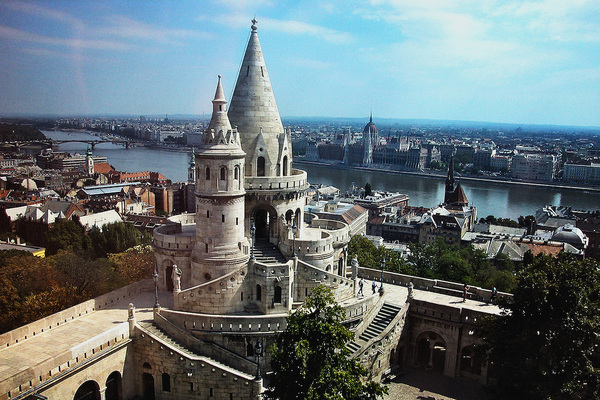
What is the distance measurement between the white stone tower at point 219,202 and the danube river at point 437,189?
75768 millimetres

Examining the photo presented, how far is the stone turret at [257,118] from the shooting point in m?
26.5

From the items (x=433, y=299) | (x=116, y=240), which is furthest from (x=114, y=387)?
(x=116, y=240)

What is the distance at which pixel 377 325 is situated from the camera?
1016 inches

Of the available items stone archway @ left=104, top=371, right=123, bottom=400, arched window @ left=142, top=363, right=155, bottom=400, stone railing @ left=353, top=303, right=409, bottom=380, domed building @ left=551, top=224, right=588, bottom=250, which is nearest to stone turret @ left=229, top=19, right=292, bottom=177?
stone railing @ left=353, top=303, right=409, bottom=380

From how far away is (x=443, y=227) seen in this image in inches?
2468

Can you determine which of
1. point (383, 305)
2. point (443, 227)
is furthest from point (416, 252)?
point (443, 227)

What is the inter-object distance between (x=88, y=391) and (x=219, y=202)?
32.7ft

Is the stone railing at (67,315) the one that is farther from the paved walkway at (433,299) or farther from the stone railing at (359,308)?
the paved walkway at (433,299)

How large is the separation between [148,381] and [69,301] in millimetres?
7229

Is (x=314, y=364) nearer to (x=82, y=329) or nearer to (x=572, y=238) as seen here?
(x=82, y=329)

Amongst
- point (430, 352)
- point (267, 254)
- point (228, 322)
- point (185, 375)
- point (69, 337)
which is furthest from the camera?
point (430, 352)

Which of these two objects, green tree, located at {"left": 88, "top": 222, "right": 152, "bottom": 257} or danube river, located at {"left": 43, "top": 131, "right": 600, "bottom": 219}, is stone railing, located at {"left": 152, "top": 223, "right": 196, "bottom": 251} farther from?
danube river, located at {"left": 43, "top": 131, "right": 600, "bottom": 219}

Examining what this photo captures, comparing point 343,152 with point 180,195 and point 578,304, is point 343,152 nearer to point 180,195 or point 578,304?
point 180,195

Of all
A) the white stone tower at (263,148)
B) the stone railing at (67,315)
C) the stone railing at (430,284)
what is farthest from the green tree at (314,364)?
the stone railing at (430,284)
